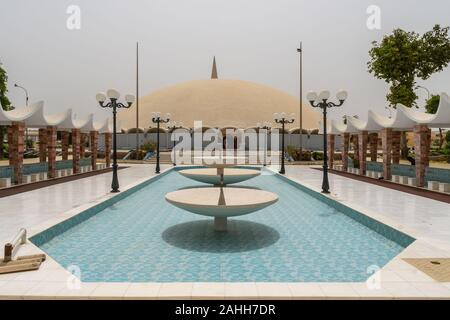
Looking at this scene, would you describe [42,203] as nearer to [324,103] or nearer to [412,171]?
[324,103]

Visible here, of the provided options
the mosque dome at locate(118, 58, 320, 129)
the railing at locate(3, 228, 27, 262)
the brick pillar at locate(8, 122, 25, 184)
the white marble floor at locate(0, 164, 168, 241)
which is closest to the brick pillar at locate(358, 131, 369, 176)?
the white marble floor at locate(0, 164, 168, 241)

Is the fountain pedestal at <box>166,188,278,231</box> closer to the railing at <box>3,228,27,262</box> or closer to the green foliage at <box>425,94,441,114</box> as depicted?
the railing at <box>3,228,27,262</box>

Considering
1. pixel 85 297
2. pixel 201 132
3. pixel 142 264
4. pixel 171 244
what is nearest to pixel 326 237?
pixel 171 244

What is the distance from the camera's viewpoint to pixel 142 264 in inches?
245

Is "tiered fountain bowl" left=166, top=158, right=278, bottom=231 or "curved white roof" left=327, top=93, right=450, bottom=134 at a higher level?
"curved white roof" left=327, top=93, right=450, bottom=134

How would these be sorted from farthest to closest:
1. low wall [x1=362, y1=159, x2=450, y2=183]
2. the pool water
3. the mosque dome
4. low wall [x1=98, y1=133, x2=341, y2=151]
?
1. the mosque dome
2. low wall [x1=98, y1=133, x2=341, y2=151]
3. low wall [x1=362, y1=159, x2=450, y2=183]
4. the pool water

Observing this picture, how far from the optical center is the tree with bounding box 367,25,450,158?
3284 centimetres

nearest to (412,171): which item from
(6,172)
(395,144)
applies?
(395,144)

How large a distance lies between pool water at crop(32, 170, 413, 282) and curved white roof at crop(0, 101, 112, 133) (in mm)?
8323

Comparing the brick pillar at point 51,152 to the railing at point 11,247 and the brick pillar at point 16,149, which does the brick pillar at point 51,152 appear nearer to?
the brick pillar at point 16,149

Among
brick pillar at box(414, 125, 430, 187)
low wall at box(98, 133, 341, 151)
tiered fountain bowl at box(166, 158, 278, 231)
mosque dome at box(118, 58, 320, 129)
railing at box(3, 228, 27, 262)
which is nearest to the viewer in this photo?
railing at box(3, 228, 27, 262)

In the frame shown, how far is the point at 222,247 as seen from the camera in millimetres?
7254

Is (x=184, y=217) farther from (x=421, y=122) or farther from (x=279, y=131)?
(x=279, y=131)

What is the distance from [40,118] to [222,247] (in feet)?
45.2
